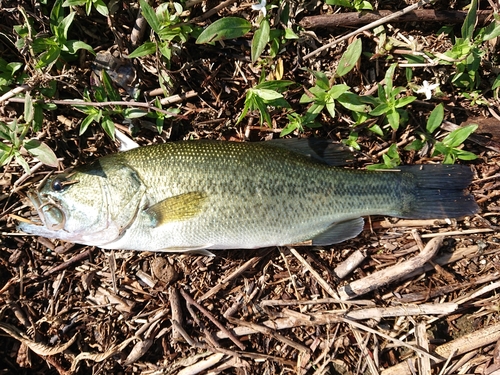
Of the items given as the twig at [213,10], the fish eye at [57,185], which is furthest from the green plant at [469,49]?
the fish eye at [57,185]

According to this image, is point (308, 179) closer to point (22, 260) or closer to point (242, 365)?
point (242, 365)

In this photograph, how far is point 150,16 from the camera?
3537 mm

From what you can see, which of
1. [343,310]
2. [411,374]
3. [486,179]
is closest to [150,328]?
[343,310]

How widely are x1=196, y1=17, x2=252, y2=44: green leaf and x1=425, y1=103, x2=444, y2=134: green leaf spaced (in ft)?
6.18

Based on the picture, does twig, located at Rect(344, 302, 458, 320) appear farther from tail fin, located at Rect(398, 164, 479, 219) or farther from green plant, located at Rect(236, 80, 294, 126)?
green plant, located at Rect(236, 80, 294, 126)

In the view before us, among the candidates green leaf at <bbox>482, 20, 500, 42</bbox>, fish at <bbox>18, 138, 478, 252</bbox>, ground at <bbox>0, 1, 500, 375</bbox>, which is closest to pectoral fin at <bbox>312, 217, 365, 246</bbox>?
fish at <bbox>18, 138, 478, 252</bbox>

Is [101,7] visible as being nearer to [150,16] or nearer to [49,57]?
[150,16]

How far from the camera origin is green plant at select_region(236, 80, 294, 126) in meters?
3.63

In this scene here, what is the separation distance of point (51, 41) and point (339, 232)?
313 cm

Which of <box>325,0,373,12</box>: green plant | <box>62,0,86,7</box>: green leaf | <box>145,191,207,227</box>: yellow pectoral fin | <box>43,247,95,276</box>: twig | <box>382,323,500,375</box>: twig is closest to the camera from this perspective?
<box>145,191,207,227</box>: yellow pectoral fin

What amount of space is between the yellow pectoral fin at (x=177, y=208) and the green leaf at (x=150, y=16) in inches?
58.7

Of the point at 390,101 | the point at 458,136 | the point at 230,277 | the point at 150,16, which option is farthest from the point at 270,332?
the point at 150,16

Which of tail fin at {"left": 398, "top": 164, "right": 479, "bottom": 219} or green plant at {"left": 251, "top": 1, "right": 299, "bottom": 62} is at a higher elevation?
green plant at {"left": 251, "top": 1, "right": 299, "bottom": 62}

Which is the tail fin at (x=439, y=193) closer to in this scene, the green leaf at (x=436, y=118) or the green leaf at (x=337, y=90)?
the green leaf at (x=436, y=118)
